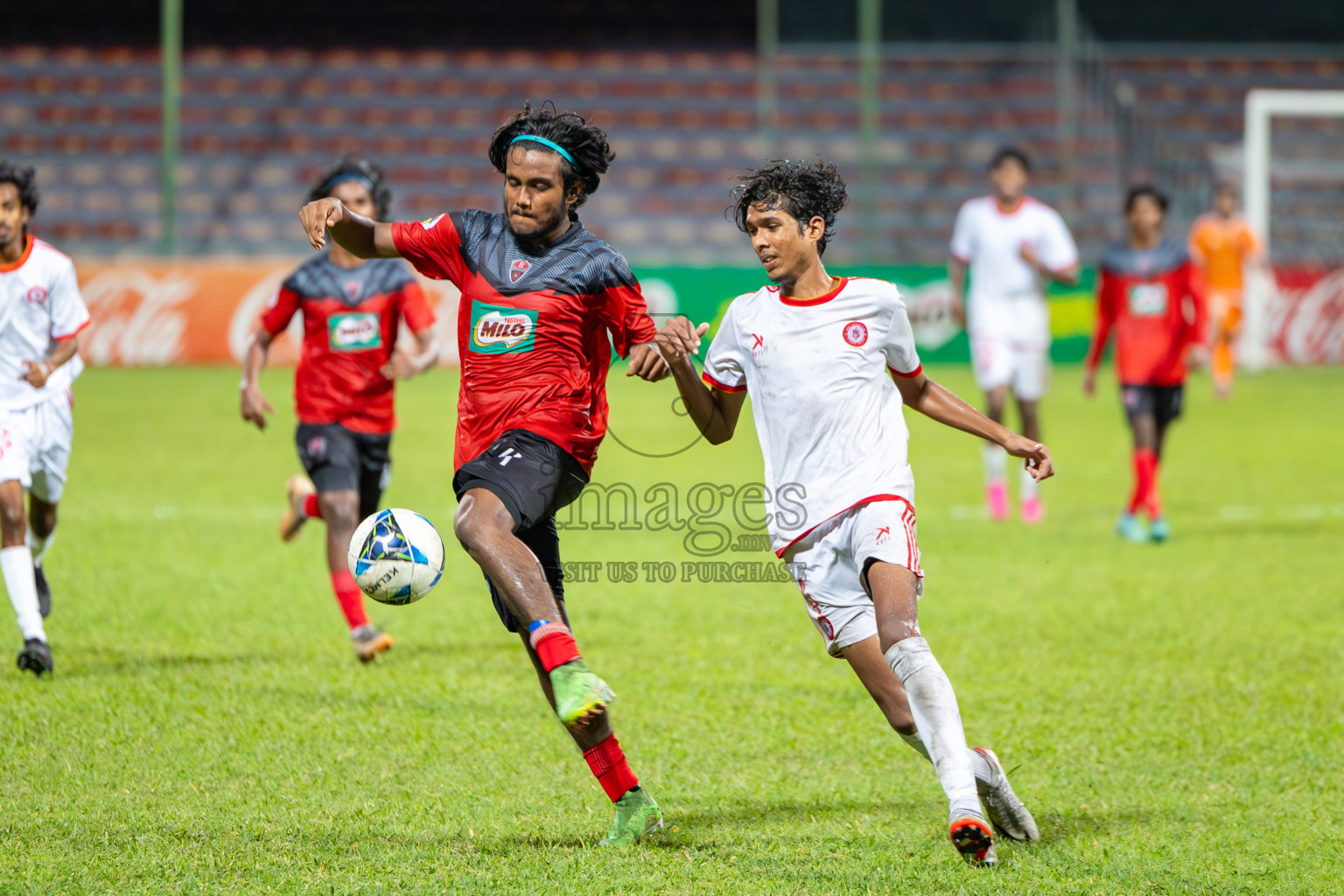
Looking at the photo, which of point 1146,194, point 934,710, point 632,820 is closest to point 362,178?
point 632,820

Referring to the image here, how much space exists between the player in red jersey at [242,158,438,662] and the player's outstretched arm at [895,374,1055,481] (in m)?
2.98

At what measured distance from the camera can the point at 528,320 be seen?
420 cm

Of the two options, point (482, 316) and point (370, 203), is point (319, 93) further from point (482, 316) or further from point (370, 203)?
point (482, 316)

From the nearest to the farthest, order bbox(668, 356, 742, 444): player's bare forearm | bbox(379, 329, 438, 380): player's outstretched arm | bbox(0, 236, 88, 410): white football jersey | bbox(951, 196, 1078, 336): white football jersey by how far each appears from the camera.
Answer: bbox(668, 356, 742, 444): player's bare forearm, bbox(0, 236, 88, 410): white football jersey, bbox(379, 329, 438, 380): player's outstretched arm, bbox(951, 196, 1078, 336): white football jersey

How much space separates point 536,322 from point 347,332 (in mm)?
2714

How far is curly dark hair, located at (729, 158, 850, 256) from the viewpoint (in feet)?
13.7

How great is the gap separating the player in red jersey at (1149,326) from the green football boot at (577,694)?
6838 mm

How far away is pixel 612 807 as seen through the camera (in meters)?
4.50

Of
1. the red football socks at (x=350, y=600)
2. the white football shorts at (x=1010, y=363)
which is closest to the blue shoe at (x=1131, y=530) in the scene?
the white football shorts at (x=1010, y=363)

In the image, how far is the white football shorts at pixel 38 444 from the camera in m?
6.03

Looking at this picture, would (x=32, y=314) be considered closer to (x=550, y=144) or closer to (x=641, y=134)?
(x=550, y=144)

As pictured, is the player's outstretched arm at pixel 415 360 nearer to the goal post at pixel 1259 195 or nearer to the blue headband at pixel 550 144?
the blue headband at pixel 550 144

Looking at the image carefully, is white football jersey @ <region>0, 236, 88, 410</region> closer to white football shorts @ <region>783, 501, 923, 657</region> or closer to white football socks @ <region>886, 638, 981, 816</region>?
white football shorts @ <region>783, 501, 923, 657</region>

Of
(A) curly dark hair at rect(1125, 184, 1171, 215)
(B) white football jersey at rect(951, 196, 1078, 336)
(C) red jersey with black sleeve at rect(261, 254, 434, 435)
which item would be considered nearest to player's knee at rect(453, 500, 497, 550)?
(C) red jersey with black sleeve at rect(261, 254, 434, 435)
